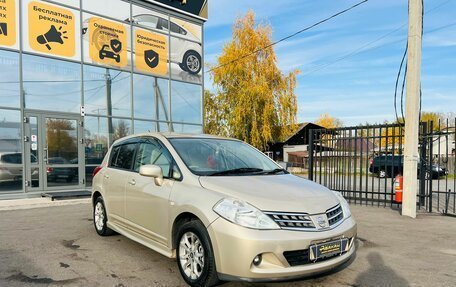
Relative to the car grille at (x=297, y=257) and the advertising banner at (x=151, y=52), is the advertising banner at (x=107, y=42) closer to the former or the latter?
the advertising banner at (x=151, y=52)

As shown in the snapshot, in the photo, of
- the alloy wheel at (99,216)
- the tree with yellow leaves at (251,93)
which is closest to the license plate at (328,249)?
the alloy wheel at (99,216)

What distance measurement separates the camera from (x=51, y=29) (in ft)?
40.7

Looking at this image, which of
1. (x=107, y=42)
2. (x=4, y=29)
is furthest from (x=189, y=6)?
(x=4, y=29)

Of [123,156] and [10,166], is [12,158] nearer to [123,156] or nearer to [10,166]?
[10,166]

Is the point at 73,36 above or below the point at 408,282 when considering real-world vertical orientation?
above

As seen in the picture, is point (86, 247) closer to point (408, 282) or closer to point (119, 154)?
point (119, 154)

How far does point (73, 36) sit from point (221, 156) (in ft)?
33.6

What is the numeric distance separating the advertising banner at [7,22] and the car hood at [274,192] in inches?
406

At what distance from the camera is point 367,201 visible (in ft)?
34.4

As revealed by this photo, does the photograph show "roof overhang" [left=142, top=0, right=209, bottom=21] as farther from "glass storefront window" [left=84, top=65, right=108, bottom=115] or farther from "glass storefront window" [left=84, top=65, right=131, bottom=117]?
"glass storefront window" [left=84, top=65, right=108, bottom=115]

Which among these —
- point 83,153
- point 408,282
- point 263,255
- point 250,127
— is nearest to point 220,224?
point 263,255

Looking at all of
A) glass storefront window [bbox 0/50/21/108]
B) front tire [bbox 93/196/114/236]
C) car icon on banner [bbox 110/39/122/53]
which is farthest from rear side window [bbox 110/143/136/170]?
car icon on banner [bbox 110/39/122/53]

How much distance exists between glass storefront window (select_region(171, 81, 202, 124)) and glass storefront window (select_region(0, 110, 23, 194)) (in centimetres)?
603

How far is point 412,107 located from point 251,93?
1977 centimetres
